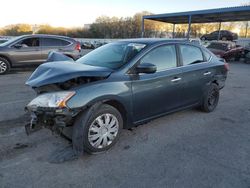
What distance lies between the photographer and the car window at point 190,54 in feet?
14.6

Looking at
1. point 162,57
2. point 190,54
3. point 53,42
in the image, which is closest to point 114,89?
point 162,57

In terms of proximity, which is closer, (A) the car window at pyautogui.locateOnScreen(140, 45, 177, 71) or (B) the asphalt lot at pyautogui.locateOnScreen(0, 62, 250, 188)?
(B) the asphalt lot at pyautogui.locateOnScreen(0, 62, 250, 188)

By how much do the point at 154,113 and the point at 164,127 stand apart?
539 millimetres

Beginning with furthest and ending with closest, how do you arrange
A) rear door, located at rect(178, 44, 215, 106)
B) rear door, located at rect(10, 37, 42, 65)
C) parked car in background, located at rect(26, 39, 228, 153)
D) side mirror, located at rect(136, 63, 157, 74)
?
rear door, located at rect(10, 37, 42, 65) → rear door, located at rect(178, 44, 215, 106) → side mirror, located at rect(136, 63, 157, 74) → parked car in background, located at rect(26, 39, 228, 153)

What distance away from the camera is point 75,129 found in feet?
10.0

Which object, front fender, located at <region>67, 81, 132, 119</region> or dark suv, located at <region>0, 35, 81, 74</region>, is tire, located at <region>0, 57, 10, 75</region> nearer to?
dark suv, located at <region>0, 35, 81, 74</region>

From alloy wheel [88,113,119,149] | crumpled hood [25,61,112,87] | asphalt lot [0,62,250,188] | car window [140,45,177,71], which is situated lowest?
asphalt lot [0,62,250,188]

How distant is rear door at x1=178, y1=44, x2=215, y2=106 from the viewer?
4.44 m

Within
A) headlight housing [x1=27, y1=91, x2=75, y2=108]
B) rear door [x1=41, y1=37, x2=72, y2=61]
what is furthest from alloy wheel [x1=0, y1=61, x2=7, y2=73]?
headlight housing [x1=27, y1=91, x2=75, y2=108]

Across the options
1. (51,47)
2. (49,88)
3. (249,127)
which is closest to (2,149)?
(49,88)

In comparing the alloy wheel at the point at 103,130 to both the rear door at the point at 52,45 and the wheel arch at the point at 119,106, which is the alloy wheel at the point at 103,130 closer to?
the wheel arch at the point at 119,106

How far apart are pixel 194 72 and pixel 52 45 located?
7679 millimetres

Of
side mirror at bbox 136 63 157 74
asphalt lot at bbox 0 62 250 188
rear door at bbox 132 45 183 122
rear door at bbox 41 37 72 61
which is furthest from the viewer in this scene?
rear door at bbox 41 37 72 61

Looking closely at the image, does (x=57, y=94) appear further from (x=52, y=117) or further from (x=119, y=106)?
(x=119, y=106)
